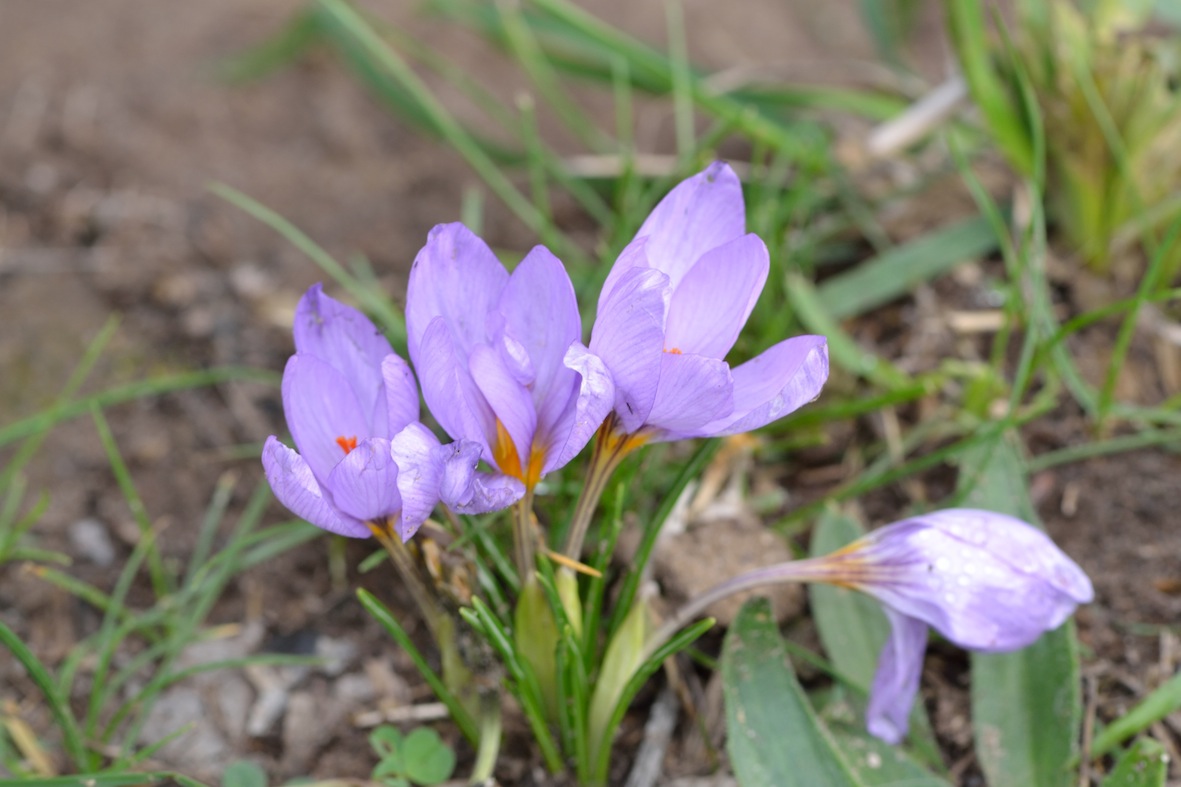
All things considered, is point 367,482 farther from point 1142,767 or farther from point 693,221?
point 1142,767

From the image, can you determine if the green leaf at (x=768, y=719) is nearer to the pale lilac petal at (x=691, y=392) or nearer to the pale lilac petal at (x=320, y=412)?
the pale lilac petal at (x=691, y=392)

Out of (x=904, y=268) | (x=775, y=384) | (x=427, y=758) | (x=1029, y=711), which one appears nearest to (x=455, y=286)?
(x=775, y=384)

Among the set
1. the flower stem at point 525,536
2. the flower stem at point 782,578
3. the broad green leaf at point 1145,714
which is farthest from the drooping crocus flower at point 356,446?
the broad green leaf at point 1145,714

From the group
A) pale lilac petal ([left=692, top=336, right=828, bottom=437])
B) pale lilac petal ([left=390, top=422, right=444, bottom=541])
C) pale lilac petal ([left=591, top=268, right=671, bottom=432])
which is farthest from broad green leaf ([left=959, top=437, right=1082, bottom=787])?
pale lilac petal ([left=390, top=422, right=444, bottom=541])

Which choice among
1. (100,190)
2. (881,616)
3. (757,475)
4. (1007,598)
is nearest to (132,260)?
(100,190)

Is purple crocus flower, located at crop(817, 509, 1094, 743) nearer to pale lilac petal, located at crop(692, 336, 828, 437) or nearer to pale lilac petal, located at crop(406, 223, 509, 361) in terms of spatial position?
pale lilac petal, located at crop(692, 336, 828, 437)

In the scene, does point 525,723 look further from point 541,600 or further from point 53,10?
point 53,10

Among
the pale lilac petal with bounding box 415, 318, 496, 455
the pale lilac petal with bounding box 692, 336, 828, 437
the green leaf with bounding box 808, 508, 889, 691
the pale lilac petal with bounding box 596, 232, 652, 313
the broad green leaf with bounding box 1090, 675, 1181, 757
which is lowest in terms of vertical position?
the broad green leaf with bounding box 1090, 675, 1181, 757
